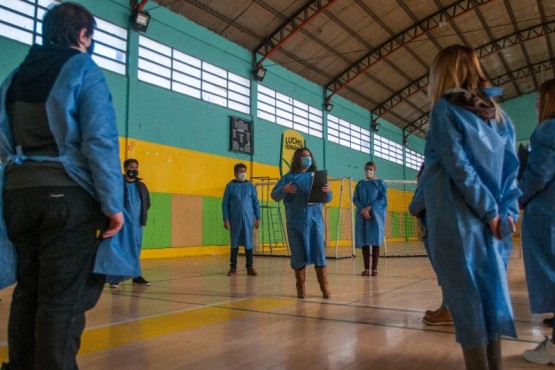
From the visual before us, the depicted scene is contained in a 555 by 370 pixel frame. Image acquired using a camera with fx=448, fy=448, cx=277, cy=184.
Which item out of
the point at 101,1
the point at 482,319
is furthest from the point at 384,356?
the point at 101,1

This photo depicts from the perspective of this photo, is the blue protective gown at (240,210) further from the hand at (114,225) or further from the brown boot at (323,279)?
the hand at (114,225)

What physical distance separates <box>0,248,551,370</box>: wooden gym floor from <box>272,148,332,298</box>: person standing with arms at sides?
11.2 inches

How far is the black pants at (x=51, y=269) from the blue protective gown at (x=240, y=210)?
503cm

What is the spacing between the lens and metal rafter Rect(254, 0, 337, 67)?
1266 cm

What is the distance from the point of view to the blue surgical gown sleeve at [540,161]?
2.39 m

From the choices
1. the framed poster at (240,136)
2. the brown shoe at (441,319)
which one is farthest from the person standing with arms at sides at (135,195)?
the framed poster at (240,136)

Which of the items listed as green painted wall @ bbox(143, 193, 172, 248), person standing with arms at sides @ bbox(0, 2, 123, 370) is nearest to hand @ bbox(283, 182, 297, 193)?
person standing with arms at sides @ bbox(0, 2, 123, 370)

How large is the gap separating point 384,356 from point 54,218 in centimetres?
173

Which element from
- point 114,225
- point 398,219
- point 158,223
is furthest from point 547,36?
point 114,225

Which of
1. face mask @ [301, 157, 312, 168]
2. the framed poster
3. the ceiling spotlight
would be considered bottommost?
face mask @ [301, 157, 312, 168]

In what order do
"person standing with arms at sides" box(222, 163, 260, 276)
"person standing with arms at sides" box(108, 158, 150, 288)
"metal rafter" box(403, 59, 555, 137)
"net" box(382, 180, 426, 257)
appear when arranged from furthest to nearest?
"metal rafter" box(403, 59, 555, 137), "net" box(382, 180, 426, 257), "person standing with arms at sides" box(222, 163, 260, 276), "person standing with arms at sides" box(108, 158, 150, 288)

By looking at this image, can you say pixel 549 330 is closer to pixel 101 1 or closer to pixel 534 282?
pixel 534 282

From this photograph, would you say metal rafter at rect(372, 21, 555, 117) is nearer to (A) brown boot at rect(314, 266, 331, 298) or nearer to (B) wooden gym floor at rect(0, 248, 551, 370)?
(B) wooden gym floor at rect(0, 248, 551, 370)

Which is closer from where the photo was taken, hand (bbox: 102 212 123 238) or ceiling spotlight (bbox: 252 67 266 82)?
hand (bbox: 102 212 123 238)
